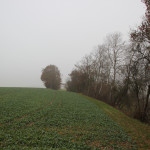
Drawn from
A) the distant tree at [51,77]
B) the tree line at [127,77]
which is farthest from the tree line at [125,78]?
the distant tree at [51,77]

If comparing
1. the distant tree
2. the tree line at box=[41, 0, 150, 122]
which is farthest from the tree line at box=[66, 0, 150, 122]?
the distant tree

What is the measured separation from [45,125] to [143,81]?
14640 millimetres

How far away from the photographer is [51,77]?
59406 mm

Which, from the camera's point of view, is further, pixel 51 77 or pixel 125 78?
pixel 51 77

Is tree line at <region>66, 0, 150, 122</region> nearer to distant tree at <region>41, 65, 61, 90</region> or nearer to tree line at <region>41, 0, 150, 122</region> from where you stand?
tree line at <region>41, 0, 150, 122</region>

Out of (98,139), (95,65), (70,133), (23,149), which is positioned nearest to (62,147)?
(70,133)

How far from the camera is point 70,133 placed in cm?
705

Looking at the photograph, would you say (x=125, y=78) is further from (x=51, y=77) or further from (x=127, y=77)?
(x=51, y=77)

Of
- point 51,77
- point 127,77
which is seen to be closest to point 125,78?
point 127,77

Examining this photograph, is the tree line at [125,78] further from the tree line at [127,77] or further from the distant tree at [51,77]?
the distant tree at [51,77]

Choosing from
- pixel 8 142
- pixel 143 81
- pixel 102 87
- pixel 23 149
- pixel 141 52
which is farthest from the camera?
pixel 102 87

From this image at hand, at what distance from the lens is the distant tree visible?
59.8 meters

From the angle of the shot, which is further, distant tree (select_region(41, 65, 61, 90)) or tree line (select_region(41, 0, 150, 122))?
distant tree (select_region(41, 65, 61, 90))

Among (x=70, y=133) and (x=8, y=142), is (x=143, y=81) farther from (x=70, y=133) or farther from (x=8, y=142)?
(x=8, y=142)
